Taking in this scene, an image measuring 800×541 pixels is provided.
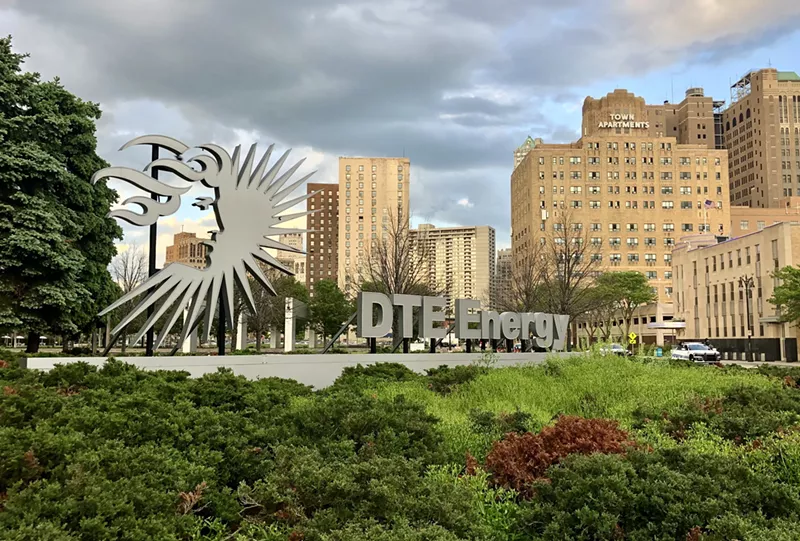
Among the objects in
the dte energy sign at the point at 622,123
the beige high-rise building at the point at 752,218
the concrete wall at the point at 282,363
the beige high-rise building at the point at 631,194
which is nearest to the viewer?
the concrete wall at the point at 282,363

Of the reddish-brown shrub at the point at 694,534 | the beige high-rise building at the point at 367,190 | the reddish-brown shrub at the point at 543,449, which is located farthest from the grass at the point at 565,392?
the beige high-rise building at the point at 367,190

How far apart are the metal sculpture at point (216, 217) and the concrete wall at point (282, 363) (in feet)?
2.23

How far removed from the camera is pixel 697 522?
17.1 ft

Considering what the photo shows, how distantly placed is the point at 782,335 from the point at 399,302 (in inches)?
2214

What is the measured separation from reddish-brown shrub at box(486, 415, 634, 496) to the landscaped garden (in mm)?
22

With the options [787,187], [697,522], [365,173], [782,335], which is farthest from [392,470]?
[787,187]

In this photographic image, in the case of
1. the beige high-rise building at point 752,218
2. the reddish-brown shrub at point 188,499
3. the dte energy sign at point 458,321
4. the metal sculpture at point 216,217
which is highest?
the beige high-rise building at point 752,218

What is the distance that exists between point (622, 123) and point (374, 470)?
5385 inches

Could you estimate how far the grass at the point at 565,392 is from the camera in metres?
Answer: 9.84

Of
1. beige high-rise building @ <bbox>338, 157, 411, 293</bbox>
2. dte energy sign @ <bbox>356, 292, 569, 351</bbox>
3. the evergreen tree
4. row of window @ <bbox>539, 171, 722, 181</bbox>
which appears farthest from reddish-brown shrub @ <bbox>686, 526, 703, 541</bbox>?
beige high-rise building @ <bbox>338, 157, 411, 293</bbox>

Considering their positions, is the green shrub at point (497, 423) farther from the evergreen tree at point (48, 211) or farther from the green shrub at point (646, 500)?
the evergreen tree at point (48, 211)

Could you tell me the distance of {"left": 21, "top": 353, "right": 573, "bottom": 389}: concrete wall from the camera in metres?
15.1

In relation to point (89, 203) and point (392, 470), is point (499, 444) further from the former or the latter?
point (89, 203)

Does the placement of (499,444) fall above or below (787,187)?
below
